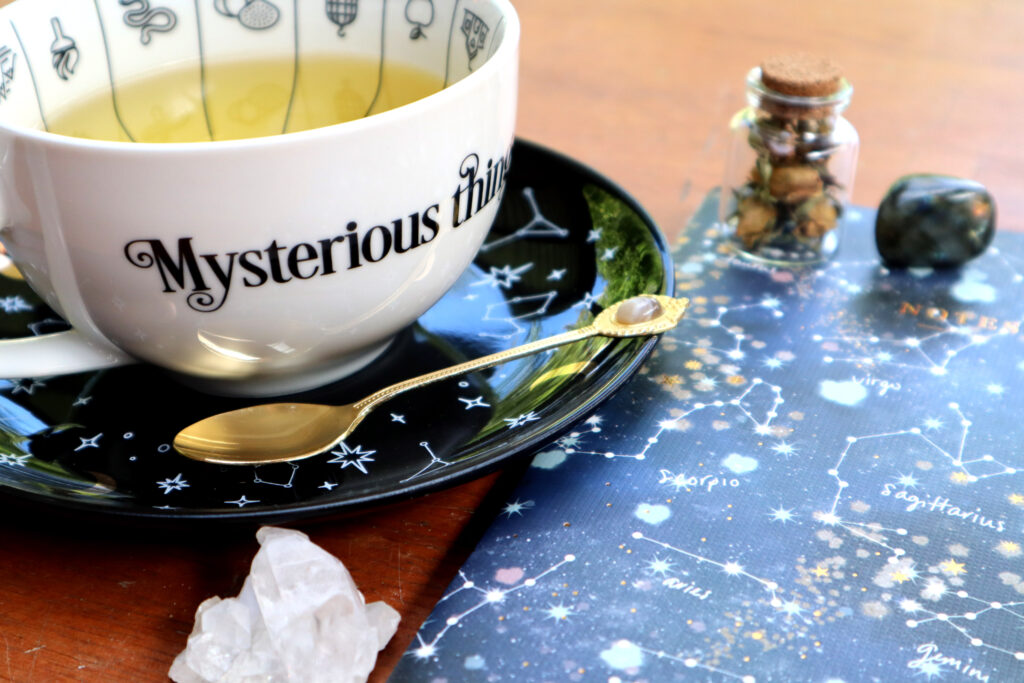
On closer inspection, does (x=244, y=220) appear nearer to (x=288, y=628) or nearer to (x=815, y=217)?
(x=288, y=628)

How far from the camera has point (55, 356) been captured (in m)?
0.46

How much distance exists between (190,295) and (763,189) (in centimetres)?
39

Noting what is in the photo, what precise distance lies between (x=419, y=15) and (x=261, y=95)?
11 centimetres

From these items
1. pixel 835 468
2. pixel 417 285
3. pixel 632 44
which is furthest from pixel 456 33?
pixel 632 44

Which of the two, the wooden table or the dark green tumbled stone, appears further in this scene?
the dark green tumbled stone

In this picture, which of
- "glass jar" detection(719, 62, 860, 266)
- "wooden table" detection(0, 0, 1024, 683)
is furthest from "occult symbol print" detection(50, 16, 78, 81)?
"glass jar" detection(719, 62, 860, 266)

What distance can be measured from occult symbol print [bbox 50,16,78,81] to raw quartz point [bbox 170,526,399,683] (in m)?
0.30

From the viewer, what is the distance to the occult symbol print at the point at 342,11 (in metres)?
0.58

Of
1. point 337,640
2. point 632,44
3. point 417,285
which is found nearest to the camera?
point 337,640

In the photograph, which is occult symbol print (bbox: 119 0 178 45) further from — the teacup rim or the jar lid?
the jar lid

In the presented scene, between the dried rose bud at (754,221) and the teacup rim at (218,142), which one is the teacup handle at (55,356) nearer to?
the teacup rim at (218,142)

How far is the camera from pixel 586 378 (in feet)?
1.51

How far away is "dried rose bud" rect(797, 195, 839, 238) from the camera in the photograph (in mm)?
648

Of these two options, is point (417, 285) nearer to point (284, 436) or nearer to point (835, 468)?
point (284, 436)
